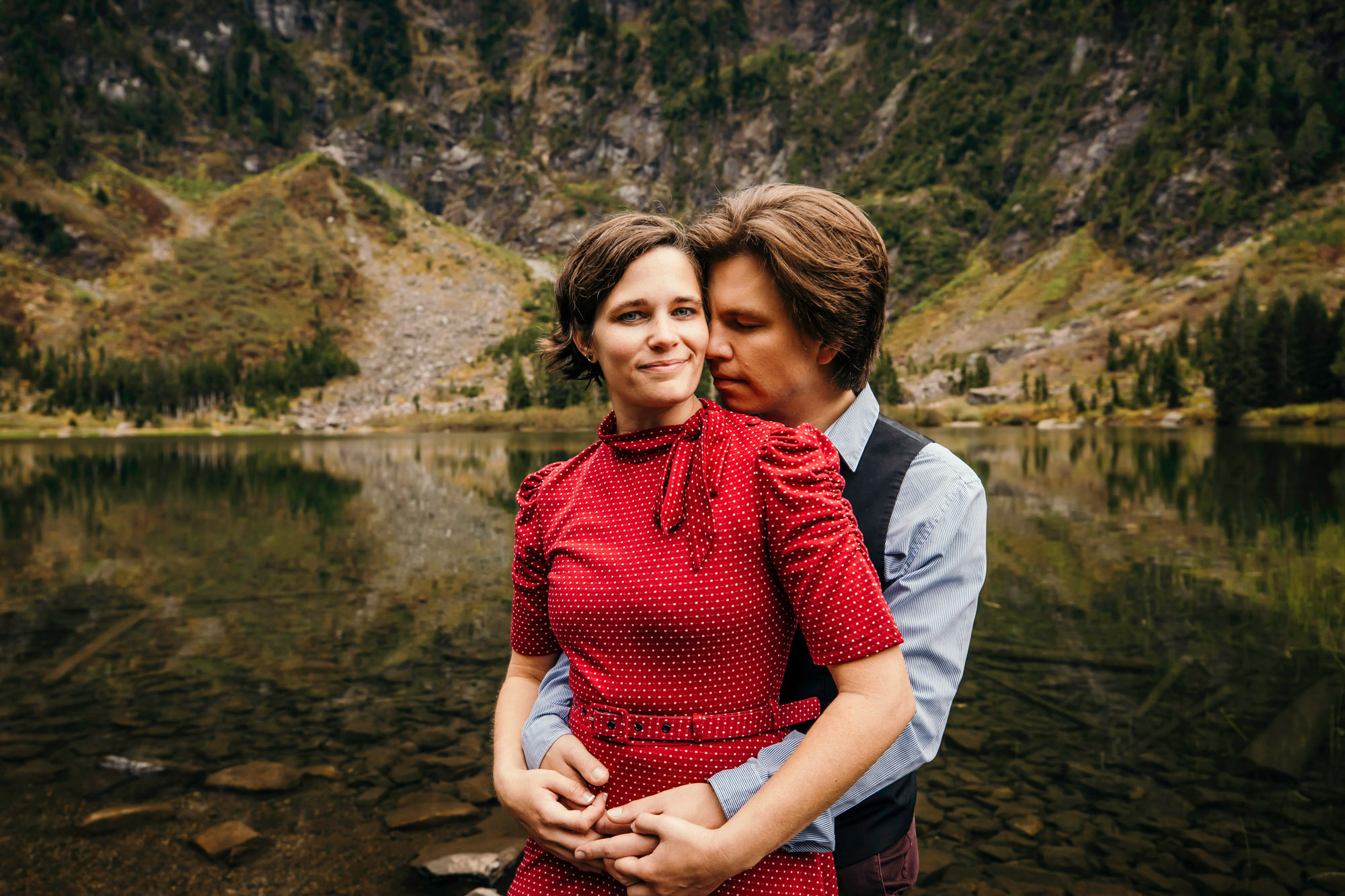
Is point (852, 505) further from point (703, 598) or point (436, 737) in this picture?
point (436, 737)

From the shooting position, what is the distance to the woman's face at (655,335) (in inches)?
73.3

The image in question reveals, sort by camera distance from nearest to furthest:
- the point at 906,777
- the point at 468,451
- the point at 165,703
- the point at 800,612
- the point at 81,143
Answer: the point at 800,612
the point at 906,777
the point at 165,703
the point at 468,451
the point at 81,143

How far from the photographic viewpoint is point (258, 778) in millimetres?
6535

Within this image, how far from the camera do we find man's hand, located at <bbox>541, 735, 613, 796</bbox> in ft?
5.87

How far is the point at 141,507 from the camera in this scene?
961 inches

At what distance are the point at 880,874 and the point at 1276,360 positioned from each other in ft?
265

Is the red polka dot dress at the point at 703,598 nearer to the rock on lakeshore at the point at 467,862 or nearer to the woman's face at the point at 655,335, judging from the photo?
the woman's face at the point at 655,335

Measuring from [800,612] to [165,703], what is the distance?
29.8 ft

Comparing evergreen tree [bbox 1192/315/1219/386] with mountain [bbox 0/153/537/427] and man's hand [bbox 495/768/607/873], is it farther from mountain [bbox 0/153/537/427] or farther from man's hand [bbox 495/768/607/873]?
mountain [bbox 0/153/537/427]

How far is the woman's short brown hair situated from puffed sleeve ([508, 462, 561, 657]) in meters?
0.43

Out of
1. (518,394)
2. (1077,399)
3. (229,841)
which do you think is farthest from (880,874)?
(518,394)

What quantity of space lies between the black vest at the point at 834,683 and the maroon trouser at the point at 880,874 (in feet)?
0.07

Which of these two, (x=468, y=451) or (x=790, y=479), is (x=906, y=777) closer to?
(x=790, y=479)

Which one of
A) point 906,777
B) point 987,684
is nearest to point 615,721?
point 906,777
